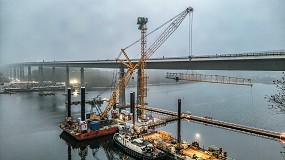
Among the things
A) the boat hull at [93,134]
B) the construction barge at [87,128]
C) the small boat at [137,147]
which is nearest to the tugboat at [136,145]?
the small boat at [137,147]

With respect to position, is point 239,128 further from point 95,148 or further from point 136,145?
point 95,148

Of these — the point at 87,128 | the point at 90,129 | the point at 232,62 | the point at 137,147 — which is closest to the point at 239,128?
the point at 232,62

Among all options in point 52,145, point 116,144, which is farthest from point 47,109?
point 116,144

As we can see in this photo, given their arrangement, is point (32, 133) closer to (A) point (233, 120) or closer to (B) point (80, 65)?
(A) point (233, 120)

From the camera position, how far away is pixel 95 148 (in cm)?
4291

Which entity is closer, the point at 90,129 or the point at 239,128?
the point at 239,128

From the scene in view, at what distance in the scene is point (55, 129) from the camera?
54312 millimetres

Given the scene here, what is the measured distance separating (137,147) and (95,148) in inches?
417

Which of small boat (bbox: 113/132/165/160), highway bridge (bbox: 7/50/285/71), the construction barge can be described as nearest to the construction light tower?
highway bridge (bbox: 7/50/285/71)

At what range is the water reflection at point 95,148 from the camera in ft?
129

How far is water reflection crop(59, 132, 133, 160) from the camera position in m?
39.2

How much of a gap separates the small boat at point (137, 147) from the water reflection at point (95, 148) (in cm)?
138

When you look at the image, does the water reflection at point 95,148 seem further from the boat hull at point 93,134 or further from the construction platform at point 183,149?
the construction platform at point 183,149

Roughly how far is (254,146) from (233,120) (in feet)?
62.0
